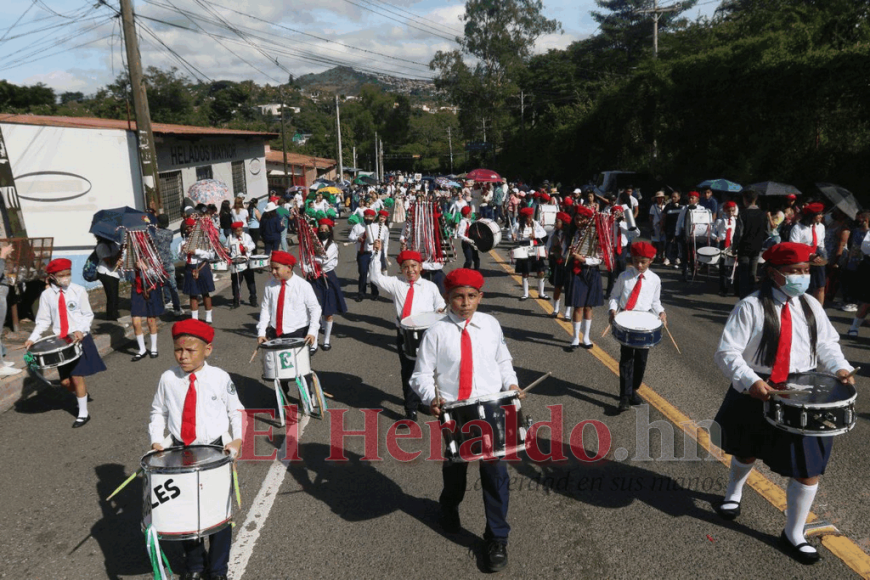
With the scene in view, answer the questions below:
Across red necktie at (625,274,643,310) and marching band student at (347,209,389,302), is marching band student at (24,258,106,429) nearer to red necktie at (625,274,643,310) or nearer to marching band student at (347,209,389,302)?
red necktie at (625,274,643,310)

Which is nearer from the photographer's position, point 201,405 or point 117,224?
point 201,405

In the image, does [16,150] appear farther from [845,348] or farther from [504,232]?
[845,348]

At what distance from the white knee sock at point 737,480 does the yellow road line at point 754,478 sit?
0.39m

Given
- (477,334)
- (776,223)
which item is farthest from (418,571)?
(776,223)

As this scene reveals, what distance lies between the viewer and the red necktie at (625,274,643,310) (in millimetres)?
6805

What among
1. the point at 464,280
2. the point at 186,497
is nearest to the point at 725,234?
the point at 464,280

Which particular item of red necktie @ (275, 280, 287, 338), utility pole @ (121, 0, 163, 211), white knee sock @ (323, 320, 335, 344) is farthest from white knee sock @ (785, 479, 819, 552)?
Result: utility pole @ (121, 0, 163, 211)

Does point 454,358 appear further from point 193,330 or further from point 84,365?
point 84,365

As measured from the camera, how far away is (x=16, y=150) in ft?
54.3

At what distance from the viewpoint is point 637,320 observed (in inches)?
257

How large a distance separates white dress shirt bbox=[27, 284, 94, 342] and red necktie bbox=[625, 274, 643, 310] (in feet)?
18.5

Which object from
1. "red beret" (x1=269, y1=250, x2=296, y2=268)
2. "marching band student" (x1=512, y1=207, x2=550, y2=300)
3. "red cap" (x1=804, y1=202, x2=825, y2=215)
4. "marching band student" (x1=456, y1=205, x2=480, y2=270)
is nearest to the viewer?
"red beret" (x1=269, y1=250, x2=296, y2=268)

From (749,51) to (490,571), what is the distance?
72.6ft

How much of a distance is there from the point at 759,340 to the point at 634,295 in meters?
2.61
